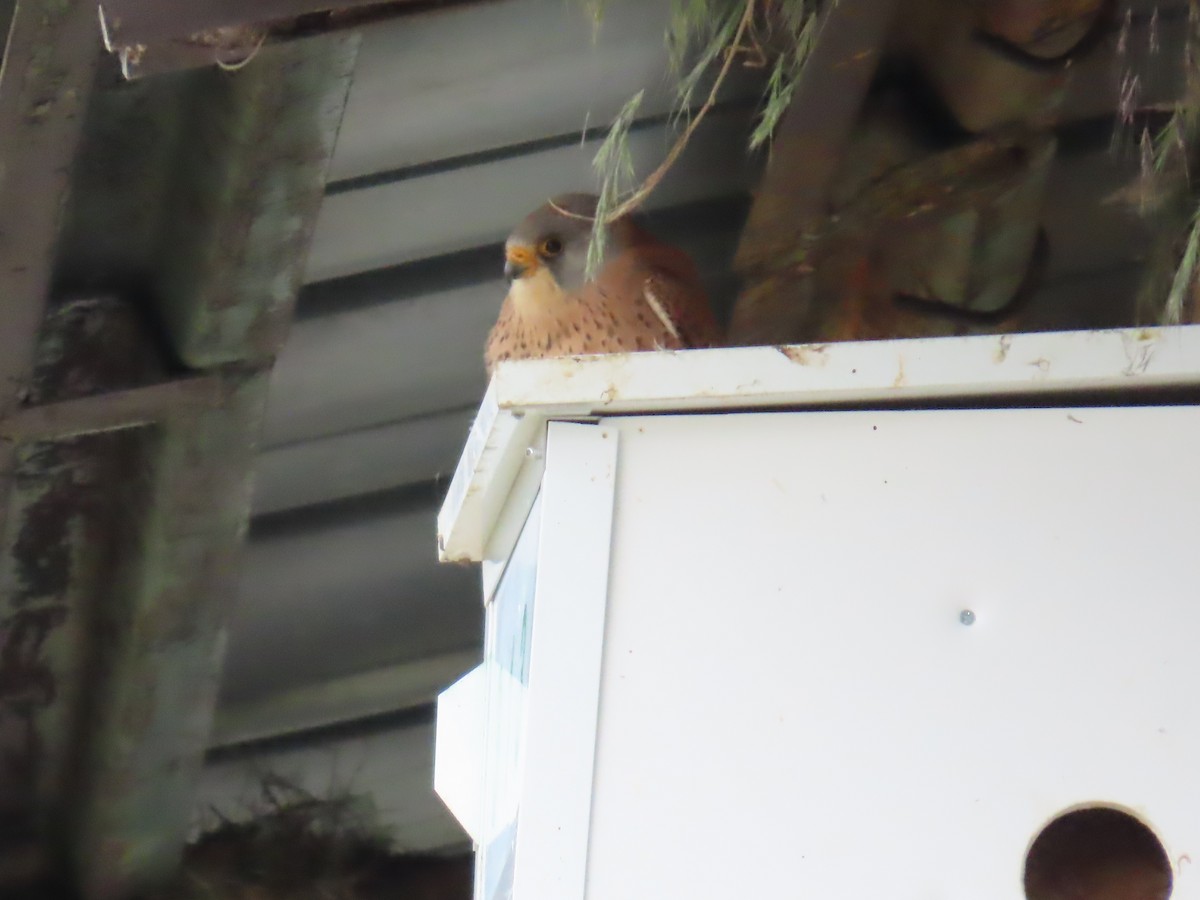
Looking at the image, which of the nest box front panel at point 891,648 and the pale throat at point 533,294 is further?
the pale throat at point 533,294

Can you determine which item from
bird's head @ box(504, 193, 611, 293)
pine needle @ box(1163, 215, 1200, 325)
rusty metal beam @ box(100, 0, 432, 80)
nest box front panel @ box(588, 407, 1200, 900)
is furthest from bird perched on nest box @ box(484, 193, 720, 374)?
nest box front panel @ box(588, 407, 1200, 900)

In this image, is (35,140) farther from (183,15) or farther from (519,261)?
(519,261)

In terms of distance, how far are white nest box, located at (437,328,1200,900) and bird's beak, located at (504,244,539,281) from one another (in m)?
0.84

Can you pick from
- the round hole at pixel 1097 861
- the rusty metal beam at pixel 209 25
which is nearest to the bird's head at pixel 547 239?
the rusty metal beam at pixel 209 25

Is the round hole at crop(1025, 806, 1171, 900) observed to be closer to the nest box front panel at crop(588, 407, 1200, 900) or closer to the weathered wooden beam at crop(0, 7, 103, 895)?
the nest box front panel at crop(588, 407, 1200, 900)

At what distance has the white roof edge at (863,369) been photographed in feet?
4.62

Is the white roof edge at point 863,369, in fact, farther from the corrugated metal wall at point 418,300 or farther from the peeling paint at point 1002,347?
the corrugated metal wall at point 418,300

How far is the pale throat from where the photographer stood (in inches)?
90.4

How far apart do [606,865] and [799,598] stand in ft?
0.93

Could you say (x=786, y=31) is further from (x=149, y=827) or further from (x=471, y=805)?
(x=149, y=827)

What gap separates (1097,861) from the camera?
1652mm

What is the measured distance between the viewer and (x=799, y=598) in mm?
1433

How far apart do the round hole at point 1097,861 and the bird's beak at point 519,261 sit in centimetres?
102

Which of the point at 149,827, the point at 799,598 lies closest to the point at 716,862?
the point at 799,598
